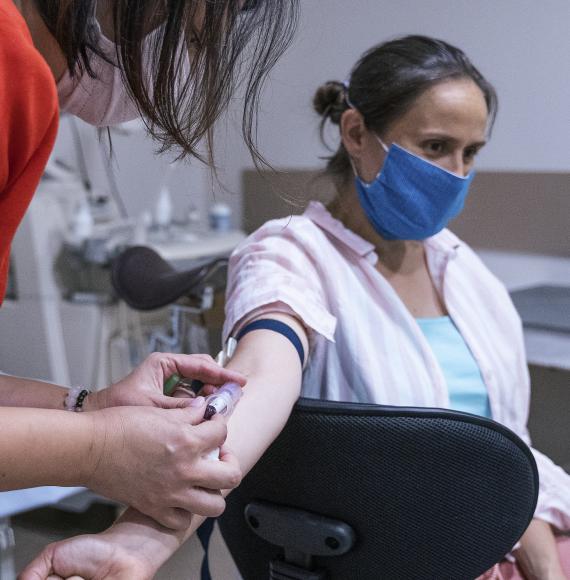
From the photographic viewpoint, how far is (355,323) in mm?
1173

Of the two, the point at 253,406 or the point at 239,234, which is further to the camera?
the point at 239,234

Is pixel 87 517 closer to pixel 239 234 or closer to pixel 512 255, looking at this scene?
pixel 239 234

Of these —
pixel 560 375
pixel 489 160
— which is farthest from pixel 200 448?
pixel 489 160

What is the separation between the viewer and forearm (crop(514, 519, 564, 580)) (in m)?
1.14

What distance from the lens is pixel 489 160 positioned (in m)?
2.01

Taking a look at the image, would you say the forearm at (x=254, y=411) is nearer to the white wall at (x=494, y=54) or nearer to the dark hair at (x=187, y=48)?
the dark hair at (x=187, y=48)

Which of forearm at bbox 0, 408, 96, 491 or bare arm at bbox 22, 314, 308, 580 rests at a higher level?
forearm at bbox 0, 408, 96, 491

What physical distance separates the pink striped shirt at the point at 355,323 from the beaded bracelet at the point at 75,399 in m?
0.26

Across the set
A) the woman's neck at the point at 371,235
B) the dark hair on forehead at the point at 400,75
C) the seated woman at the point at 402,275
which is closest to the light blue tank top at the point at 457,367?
the seated woman at the point at 402,275

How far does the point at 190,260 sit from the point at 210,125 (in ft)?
5.85

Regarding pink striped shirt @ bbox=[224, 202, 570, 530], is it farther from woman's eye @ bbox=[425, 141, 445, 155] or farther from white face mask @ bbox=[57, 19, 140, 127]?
white face mask @ bbox=[57, 19, 140, 127]

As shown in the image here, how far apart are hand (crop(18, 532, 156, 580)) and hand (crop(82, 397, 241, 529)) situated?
4 centimetres

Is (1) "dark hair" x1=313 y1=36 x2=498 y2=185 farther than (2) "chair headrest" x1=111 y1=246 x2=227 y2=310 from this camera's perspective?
No

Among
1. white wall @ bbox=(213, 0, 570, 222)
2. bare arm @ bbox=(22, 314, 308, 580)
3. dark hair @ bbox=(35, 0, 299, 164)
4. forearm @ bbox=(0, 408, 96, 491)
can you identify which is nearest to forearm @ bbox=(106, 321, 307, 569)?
bare arm @ bbox=(22, 314, 308, 580)
